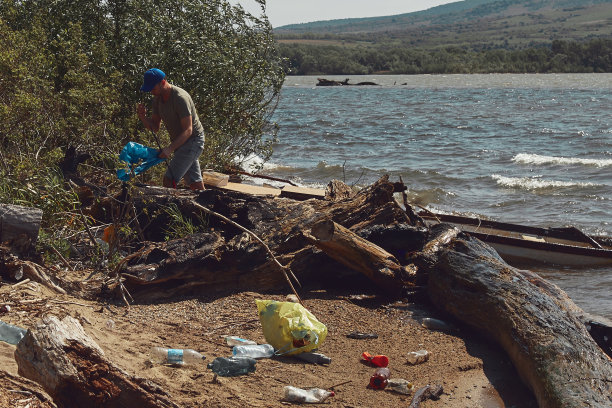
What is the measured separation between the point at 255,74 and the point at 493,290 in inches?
256

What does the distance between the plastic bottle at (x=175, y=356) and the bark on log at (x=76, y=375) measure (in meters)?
1.10

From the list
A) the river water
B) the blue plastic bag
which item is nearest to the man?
the blue plastic bag

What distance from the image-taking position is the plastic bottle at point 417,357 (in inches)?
202

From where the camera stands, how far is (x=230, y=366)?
14.6 feet

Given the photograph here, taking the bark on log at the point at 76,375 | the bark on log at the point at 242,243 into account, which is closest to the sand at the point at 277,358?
the bark on log at the point at 242,243

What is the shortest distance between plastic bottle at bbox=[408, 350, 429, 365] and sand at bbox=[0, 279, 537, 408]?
1.7 inches

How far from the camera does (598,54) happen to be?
8212 cm

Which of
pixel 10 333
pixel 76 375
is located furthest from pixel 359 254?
pixel 76 375

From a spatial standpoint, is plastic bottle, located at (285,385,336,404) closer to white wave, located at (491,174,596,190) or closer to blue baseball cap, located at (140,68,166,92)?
blue baseball cap, located at (140,68,166,92)

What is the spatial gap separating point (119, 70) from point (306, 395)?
23.1 feet

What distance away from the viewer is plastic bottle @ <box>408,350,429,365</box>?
5.12 m

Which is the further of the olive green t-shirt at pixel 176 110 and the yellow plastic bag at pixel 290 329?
the olive green t-shirt at pixel 176 110

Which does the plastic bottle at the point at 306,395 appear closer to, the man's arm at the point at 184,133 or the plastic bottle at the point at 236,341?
the plastic bottle at the point at 236,341

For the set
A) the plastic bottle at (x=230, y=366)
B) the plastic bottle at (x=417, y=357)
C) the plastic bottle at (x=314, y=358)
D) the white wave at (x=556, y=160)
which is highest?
the plastic bottle at (x=230, y=366)
